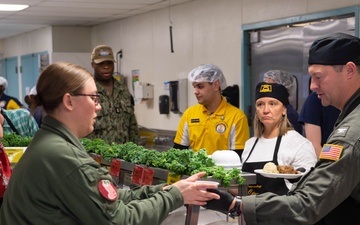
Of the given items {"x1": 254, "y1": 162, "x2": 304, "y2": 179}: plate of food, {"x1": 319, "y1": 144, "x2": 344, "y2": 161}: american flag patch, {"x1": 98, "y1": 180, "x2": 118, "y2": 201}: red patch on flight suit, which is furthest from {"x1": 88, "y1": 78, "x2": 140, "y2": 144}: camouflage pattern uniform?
{"x1": 319, "y1": 144, "x2": 344, "y2": 161}: american flag patch

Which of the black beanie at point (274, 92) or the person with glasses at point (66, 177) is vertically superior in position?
the black beanie at point (274, 92)

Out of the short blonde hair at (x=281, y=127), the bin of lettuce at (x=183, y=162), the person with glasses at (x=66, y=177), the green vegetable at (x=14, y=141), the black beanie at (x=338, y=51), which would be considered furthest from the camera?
the green vegetable at (x=14, y=141)

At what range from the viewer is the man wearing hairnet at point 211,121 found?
12.5 ft

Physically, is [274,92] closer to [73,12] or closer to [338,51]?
[338,51]

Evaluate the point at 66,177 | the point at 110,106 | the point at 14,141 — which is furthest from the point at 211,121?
the point at 66,177

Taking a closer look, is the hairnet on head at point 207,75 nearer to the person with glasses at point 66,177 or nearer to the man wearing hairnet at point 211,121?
the man wearing hairnet at point 211,121

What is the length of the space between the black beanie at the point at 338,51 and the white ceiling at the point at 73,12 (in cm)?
442

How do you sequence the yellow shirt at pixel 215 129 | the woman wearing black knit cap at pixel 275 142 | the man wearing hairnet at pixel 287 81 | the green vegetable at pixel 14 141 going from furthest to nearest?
the man wearing hairnet at pixel 287 81 → the yellow shirt at pixel 215 129 → the green vegetable at pixel 14 141 → the woman wearing black knit cap at pixel 275 142

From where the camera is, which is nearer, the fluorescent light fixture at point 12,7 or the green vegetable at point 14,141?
the green vegetable at point 14,141

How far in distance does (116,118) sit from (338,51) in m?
2.77

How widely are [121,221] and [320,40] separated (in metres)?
1.01

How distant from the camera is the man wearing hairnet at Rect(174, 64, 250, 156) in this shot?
12.5ft

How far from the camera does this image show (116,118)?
447cm

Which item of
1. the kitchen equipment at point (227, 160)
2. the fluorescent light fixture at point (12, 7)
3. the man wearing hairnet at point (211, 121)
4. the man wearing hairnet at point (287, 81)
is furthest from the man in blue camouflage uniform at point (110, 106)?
the fluorescent light fixture at point (12, 7)
